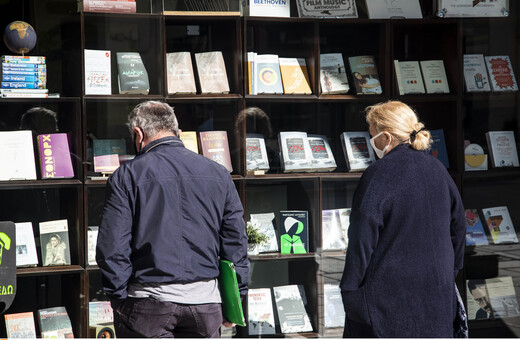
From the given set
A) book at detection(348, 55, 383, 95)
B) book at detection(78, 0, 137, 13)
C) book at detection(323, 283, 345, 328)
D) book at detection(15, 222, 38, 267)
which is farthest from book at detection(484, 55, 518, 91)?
book at detection(15, 222, 38, 267)

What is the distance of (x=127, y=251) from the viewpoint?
274 centimetres

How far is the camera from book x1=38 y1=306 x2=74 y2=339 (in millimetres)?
4289

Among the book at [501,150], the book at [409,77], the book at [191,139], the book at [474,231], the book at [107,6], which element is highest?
the book at [107,6]

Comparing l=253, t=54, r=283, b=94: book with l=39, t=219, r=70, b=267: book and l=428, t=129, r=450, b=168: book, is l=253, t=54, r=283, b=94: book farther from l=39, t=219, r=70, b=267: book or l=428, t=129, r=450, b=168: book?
l=39, t=219, r=70, b=267: book

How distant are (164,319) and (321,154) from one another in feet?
7.66

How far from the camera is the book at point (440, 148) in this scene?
4797 millimetres

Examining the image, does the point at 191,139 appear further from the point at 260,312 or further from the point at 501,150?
the point at 501,150

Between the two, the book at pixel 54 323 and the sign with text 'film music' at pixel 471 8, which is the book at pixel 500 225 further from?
the book at pixel 54 323

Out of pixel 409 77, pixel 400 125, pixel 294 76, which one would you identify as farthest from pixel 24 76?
pixel 409 77

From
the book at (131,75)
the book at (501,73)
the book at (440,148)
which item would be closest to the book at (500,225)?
the book at (440,148)

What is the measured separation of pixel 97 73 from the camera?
437 centimetres

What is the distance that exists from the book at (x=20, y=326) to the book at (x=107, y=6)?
209 cm

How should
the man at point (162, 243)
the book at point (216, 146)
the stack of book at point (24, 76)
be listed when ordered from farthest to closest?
the book at point (216, 146) → the stack of book at point (24, 76) → the man at point (162, 243)

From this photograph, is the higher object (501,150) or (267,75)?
(267,75)
